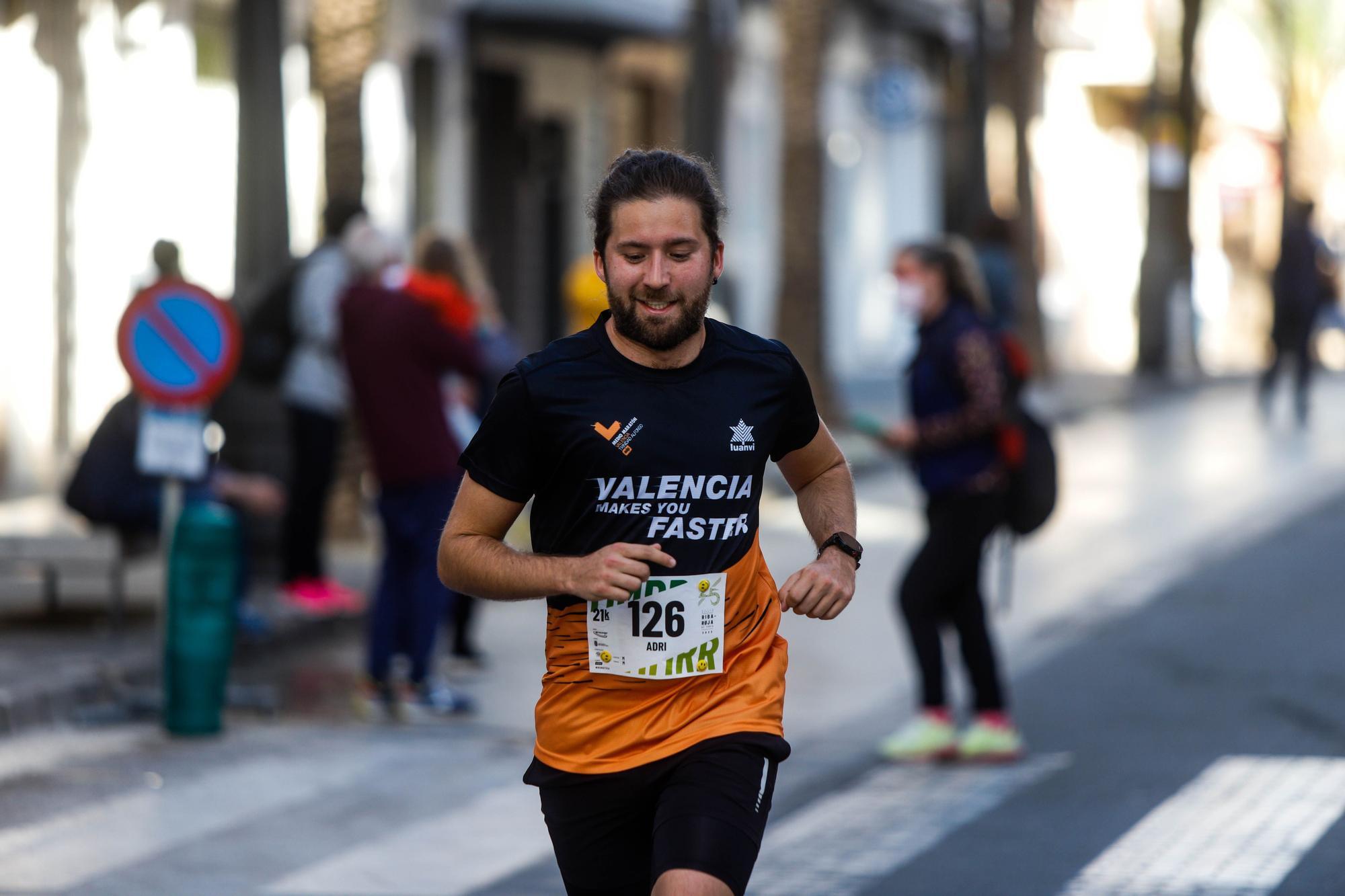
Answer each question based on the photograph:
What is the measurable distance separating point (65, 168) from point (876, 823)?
11.1 metres

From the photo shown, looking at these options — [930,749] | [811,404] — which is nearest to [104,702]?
[930,749]

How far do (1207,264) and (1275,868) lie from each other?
3922 centimetres

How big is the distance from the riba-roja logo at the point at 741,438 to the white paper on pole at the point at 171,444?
5.16 m

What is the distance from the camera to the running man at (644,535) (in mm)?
4141

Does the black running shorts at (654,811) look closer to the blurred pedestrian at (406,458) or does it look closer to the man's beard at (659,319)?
the man's beard at (659,319)

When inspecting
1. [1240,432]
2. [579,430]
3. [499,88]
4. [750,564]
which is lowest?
[1240,432]

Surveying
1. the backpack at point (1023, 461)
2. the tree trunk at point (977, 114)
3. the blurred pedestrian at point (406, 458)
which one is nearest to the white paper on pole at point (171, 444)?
the blurred pedestrian at point (406, 458)

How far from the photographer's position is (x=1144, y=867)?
679 centimetres

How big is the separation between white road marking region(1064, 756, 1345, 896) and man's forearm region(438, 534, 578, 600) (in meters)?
2.86

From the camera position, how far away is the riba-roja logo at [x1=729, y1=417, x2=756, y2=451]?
13.9 feet

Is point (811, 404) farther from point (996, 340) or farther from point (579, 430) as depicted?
point (996, 340)

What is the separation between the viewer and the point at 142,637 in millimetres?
10547

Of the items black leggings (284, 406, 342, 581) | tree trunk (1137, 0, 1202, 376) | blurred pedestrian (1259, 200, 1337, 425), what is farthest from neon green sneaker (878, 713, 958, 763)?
tree trunk (1137, 0, 1202, 376)

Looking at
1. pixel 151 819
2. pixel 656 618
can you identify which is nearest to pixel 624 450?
pixel 656 618
